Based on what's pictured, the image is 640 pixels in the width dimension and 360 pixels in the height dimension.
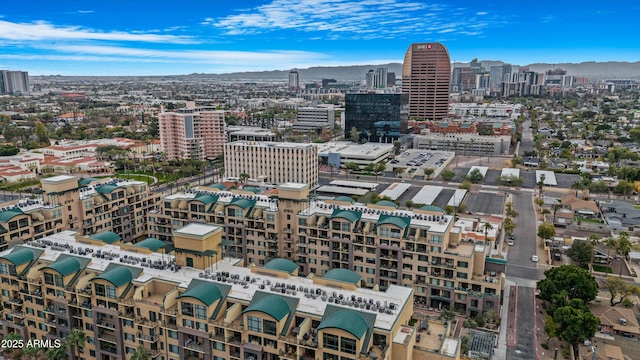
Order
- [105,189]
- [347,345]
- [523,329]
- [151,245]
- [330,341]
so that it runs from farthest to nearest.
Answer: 1. [105,189]
2. [523,329]
3. [151,245]
4. [330,341]
5. [347,345]

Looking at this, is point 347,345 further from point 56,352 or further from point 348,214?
point 348,214

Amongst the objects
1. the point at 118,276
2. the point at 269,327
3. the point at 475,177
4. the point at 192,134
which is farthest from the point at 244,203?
the point at 192,134

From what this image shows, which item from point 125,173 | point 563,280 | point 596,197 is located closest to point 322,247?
point 563,280

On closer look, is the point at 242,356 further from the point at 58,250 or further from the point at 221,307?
the point at 58,250

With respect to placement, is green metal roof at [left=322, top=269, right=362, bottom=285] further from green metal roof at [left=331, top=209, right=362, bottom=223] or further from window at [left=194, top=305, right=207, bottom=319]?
green metal roof at [left=331, top=209, right=362, bottom=223]

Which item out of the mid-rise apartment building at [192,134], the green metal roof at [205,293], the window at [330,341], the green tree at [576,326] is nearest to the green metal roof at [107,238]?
the green metal roof at [205,293]

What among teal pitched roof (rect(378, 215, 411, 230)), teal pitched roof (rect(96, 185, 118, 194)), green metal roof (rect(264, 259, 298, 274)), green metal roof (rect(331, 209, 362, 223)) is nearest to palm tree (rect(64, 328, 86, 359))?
green metal roof (rect(264, 259, 298, 274))

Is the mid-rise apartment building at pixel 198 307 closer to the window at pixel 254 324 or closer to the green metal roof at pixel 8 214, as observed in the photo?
the window at pixel 254 324
